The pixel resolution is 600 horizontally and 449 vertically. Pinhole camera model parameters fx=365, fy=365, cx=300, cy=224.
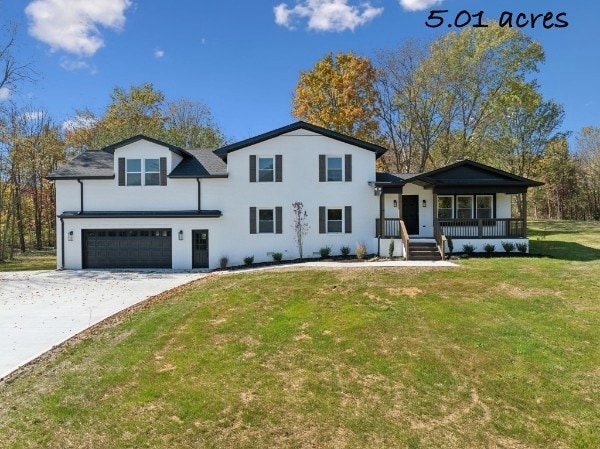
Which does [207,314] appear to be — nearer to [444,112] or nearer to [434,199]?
[434,199]

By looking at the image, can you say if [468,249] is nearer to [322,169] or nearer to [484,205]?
[484,205]

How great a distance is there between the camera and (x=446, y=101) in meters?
29.8

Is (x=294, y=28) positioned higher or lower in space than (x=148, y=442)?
higher

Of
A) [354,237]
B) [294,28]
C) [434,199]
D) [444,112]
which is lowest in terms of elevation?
[354,237]

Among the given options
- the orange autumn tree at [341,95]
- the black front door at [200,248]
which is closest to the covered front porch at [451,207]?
the black front door at [200,248]

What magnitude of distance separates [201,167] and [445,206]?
12.8m

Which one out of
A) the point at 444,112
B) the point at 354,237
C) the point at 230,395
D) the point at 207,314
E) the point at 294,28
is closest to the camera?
the point at 230,395

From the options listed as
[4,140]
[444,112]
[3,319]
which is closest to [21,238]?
[4,140]

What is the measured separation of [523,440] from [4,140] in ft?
99.1

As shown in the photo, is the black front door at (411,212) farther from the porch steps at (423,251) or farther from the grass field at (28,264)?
the grass field at (28,264)

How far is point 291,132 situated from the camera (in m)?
18.2

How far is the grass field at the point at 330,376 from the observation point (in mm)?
4672

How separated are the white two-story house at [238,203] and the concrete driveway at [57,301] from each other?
1804 millimetres

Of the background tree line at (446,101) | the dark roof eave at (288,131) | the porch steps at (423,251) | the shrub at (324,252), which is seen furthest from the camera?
the background tree line at (446,101)
